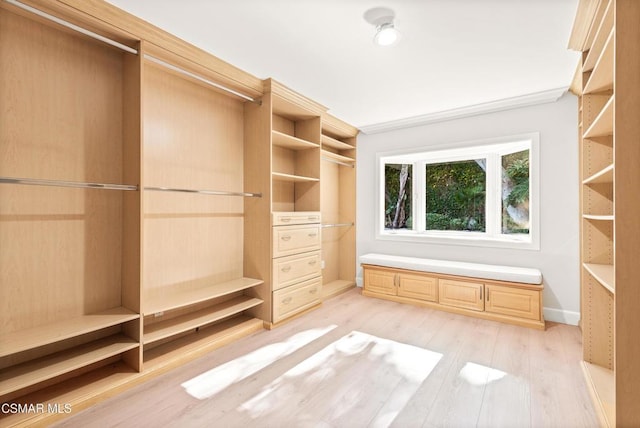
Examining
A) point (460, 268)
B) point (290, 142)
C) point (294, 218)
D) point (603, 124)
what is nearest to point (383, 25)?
point (603, 124)

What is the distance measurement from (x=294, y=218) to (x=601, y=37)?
A: 2.63 metres

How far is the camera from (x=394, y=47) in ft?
7.11

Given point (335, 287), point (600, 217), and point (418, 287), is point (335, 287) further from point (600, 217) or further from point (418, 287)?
point (600, 217)

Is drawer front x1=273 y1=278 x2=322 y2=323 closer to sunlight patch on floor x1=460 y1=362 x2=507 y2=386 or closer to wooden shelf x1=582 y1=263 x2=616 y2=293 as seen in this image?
sunlight patch on floor x1=460 y1=362 x2=507 y2=386

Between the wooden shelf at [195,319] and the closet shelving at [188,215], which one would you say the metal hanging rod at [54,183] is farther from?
the wooden shelf at [195,319]

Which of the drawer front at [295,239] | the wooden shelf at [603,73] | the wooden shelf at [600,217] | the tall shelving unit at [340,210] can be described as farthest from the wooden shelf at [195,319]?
the wooden shelf at [603,73]

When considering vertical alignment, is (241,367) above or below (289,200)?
below

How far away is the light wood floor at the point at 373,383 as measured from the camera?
164cm

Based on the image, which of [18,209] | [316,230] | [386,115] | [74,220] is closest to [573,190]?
[386,115]

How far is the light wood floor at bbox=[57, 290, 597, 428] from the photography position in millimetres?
1644

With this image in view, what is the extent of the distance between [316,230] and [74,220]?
2193 mm

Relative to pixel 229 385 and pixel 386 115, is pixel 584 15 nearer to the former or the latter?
pixel 386 115

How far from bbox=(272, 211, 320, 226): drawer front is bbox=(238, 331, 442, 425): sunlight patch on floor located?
4.06 feet

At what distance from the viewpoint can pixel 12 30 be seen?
165 cm
